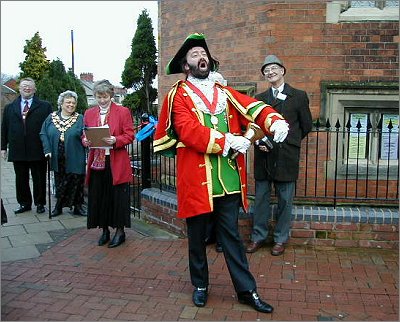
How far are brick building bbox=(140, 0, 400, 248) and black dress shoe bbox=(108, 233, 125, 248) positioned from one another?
2.33m

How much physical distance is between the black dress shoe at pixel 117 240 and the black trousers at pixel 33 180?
2.08 meters

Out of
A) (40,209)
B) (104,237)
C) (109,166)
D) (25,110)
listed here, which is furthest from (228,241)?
(25,110)

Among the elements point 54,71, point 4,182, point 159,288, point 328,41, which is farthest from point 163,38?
point 54,71

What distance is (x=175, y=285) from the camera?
4.22 metres

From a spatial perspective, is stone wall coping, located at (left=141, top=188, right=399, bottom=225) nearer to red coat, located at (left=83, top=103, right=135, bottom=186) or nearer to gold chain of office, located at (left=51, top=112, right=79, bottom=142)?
red coat, located at (left=83, top=103, right=135, bottom=186)

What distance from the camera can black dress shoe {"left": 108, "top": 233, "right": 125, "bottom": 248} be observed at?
5306mm

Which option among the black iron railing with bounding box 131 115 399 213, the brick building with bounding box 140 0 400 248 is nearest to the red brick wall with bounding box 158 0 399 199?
the brick building with bounding box 140 0 400 248

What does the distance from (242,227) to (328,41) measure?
7.93 feet

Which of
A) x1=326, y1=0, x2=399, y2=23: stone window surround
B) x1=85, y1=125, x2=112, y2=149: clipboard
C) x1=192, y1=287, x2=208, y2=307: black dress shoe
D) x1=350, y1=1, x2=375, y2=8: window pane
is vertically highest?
x1=350, y1=1, x2=375, y2=8: window pane

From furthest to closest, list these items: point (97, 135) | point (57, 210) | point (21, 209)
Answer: point (21, 209) < point (57, 210) < point (97, 135)

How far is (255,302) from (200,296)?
0.45 m

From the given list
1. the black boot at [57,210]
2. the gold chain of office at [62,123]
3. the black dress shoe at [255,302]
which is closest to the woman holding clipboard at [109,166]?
the gold chain of office at [62,123]

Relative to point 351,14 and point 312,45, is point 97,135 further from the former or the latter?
point 351,14

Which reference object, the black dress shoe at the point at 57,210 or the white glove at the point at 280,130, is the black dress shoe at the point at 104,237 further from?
the white glove at the point at 280,130
